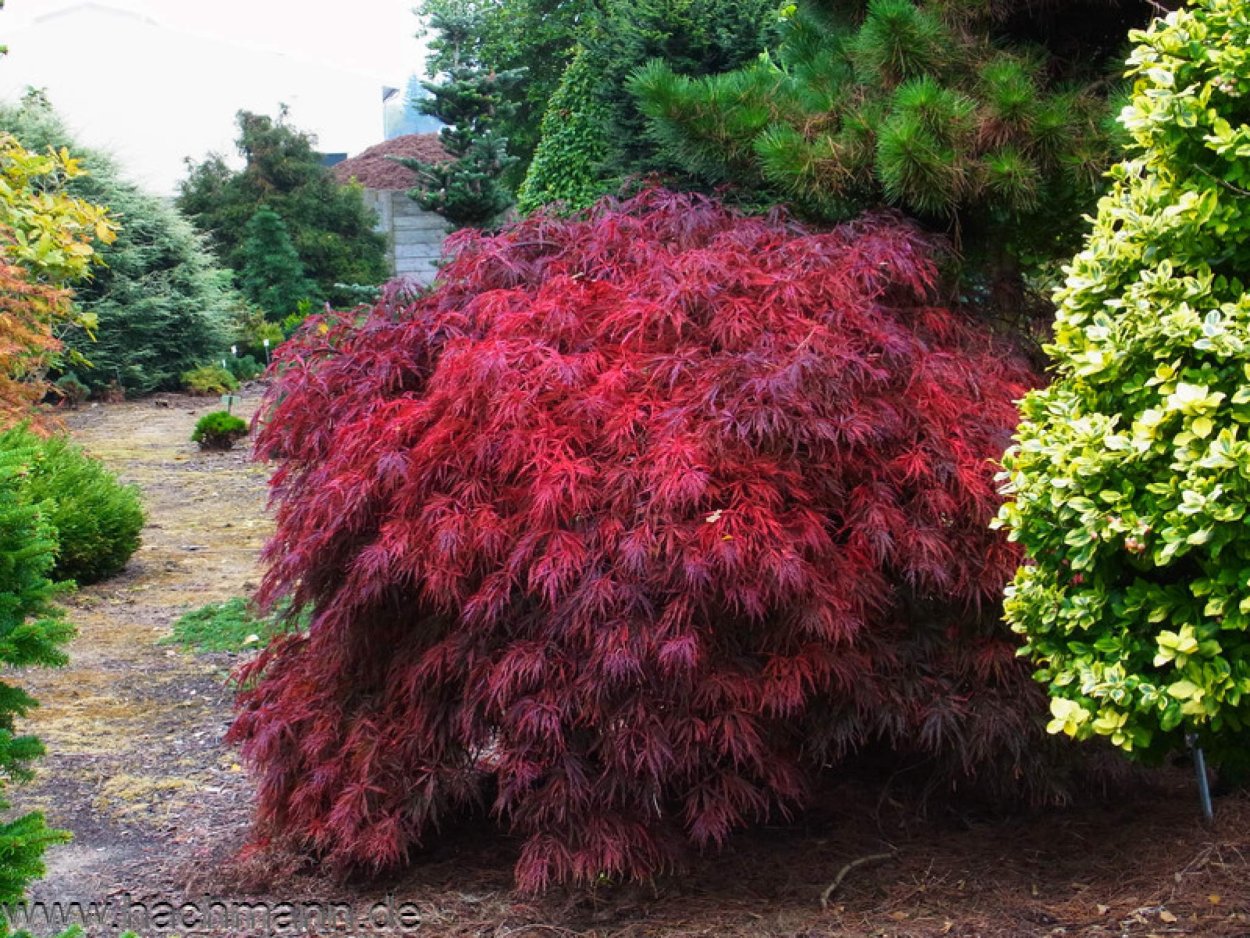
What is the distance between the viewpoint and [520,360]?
137 inches

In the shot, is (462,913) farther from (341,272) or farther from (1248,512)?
(341,272)

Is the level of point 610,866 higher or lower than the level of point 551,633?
lower

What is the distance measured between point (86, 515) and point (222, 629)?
4.80 ft

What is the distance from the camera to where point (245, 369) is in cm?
1733

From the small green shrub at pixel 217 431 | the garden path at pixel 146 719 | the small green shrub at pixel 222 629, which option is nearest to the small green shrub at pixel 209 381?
the small green shrub at pixel 217 431

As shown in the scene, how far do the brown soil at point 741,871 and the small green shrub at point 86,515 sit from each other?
97.8 inches

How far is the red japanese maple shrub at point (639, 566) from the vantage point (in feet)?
10.3

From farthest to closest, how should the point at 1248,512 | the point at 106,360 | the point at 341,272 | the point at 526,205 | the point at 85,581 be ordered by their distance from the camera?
1. the point at 341,272
2. the point at 106,360
3. the point at 526,205
4. the point at 85,581
5. the point at 1248,512

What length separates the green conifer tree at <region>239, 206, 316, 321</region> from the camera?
19375mm

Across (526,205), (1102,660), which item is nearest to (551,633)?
(1102,660)

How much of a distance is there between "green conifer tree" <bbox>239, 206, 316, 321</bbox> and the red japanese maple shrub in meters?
16.3

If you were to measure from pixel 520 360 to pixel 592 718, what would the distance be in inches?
40.1

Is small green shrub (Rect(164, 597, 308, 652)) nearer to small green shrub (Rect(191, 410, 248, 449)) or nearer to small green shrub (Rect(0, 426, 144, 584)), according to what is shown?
small green shrub (Rect(0, 426, 144, 584))

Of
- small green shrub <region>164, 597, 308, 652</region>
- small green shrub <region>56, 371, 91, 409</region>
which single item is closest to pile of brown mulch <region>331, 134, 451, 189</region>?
small green shrub <region>56, 371, 91, 409</region>
